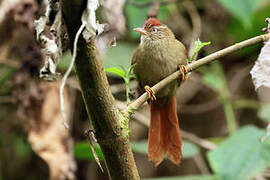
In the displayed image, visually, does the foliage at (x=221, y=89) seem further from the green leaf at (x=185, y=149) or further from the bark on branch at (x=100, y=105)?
the bark on branch at (x=100, y=105)

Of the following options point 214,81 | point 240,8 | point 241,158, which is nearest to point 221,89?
point 214,81

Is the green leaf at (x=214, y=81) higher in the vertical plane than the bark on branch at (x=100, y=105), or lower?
lower

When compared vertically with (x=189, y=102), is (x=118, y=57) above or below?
above

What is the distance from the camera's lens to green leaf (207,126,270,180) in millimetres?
2055

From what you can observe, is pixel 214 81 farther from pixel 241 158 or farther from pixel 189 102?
pixel 189 102

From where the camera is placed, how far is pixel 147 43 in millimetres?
2373

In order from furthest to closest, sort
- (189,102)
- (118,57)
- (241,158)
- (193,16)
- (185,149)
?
(189,102)
(193,16)
(118,57)
(185,149)
(241,158)

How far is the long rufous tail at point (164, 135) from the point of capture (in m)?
1.89

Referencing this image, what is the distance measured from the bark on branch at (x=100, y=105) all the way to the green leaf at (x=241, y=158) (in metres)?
1.04

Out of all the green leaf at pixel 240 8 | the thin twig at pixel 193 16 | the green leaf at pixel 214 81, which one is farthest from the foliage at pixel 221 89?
the green leaf at pixel 240 8

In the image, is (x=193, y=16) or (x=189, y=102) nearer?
(x=193, y=16)

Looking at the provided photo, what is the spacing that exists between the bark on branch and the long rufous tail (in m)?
0.67

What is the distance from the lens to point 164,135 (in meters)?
2.06

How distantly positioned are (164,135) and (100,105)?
104 cm
